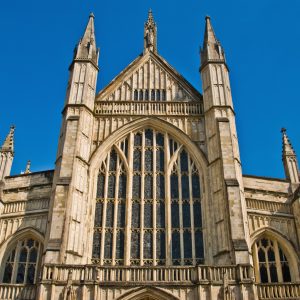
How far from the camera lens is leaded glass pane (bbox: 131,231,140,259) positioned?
1948 cm

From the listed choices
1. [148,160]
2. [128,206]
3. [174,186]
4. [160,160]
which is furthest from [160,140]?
[128,206]

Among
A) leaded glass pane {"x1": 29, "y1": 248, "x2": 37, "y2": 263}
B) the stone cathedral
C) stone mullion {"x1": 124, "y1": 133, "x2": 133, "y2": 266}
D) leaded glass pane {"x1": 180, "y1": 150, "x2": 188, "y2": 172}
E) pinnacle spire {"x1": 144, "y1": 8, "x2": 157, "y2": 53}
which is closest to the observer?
the stone cathedral

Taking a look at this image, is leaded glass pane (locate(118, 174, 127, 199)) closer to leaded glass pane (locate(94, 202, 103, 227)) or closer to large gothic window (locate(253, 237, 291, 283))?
leaded glass pane (locate(94, 202, 103, 227))

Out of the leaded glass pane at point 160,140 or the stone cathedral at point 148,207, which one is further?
the leaded glass pane at point 160,140

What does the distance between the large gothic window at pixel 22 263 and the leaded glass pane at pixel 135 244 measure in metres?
4.38

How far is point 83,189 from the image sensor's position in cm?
2045

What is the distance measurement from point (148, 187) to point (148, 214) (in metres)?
1.45

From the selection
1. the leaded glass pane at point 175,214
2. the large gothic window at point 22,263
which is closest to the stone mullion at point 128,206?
the leaded glass pane at point 175,214

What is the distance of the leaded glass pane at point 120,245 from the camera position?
19469 mm

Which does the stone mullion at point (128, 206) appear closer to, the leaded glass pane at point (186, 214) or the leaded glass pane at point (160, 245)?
the leaded glass pane at point (160, 245)

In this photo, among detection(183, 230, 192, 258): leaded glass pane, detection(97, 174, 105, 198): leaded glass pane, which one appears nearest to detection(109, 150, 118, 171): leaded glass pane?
detection(97, 174, 105, 198): leaded glass pane

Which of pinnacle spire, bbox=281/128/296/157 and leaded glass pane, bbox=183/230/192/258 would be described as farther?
pinnacle spire, bbox=281/128/296/157

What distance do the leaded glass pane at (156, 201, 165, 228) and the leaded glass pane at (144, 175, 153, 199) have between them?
0.60m

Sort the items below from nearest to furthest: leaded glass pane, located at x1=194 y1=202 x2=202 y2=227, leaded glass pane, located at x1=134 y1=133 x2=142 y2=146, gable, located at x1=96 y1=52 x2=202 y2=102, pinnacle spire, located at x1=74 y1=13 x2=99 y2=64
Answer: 1. leaded glass pane, located at x1=194 y1=202 x2=202 y2=227
2. leaded glass pane, located at x1=134 y1=133 x2=142 y2=146
3. gable, located at x1=96 y1=52 x2=202 y2=102
4. pinnacle spire, located at x1=74 y1=13 x2=99 y2=64
